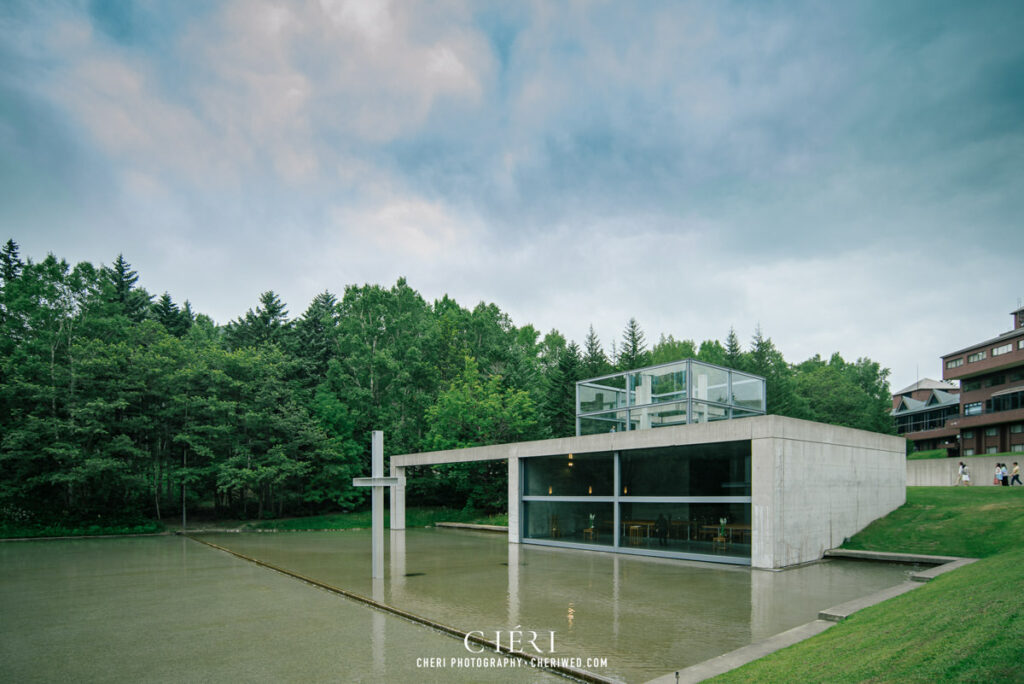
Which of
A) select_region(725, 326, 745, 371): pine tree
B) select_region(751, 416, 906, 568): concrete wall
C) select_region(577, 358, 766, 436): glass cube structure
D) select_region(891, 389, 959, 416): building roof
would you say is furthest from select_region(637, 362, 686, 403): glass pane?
select_region(891, 389, 959, 416): building roof

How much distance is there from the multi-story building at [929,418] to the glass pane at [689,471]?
44371mm

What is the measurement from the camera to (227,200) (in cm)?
2334

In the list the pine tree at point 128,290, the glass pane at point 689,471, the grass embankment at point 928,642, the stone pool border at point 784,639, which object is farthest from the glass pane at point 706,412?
the pine tree at point 128,290

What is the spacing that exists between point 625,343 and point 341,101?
34693 millimetres

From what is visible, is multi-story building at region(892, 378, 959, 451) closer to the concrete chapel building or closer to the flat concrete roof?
the flat concrete roof

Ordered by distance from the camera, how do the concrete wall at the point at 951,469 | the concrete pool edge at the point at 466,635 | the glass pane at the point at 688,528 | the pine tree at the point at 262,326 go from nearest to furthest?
the concrete pool edge at the point at 466,635 → the glass pane at the point at 688,528 → the concrete wall at the point at 951,469 → the pine tree at the point at 262,326

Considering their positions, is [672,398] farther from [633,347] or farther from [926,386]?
[926,386]

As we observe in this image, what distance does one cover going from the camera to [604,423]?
1938cm

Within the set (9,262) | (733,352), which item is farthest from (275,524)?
(733,352)

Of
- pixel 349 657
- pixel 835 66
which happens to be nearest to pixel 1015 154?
pixel 835 66

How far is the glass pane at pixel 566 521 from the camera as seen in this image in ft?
65.0

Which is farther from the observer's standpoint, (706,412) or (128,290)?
(128,290)

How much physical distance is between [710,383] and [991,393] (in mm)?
39413

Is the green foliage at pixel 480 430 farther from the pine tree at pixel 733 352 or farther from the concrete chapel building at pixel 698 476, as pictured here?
the pine tree at pixel 733 352
